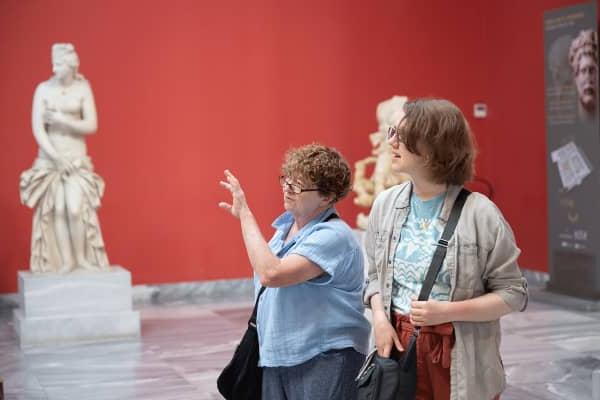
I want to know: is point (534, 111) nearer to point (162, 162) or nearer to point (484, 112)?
point (484, 112)

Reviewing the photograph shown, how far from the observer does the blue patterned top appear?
242 cm

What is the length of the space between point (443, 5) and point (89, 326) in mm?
4685

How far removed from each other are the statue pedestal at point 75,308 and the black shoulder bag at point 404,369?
13.8 ft

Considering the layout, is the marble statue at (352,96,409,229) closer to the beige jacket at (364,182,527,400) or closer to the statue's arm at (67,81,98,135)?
the statue's arm at (67,81,98,135)

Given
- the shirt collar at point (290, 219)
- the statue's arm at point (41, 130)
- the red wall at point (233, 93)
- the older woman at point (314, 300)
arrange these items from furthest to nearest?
the red wall at point (233, 93)
the statue's arm at point (41, 130)
the shirt collar at point (290, 219)
the older woman at point (314, 300)

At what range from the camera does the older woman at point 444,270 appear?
7.80 ft

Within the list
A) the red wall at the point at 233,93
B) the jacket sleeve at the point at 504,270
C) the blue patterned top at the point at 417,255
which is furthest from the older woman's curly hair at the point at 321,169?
the red wall at the point at 233,93

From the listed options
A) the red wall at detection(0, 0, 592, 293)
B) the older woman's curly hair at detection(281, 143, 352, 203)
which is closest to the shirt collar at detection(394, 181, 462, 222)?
the older woman's curly hair at detection(281, 143, 352, 203)

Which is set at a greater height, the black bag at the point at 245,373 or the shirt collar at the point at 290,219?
the shirt collar at the point at 290,219

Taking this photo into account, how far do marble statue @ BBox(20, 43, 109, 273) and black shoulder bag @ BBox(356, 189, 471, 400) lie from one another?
4388 millimetres

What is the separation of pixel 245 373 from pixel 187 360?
279 centimetres

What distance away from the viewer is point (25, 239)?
749 cm

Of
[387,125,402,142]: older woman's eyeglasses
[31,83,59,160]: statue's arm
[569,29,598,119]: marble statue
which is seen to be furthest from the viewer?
[569,29,598,119]: marble statue

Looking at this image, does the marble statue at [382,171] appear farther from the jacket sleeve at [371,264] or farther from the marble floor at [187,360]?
the jacket sleeve at [371,264]
